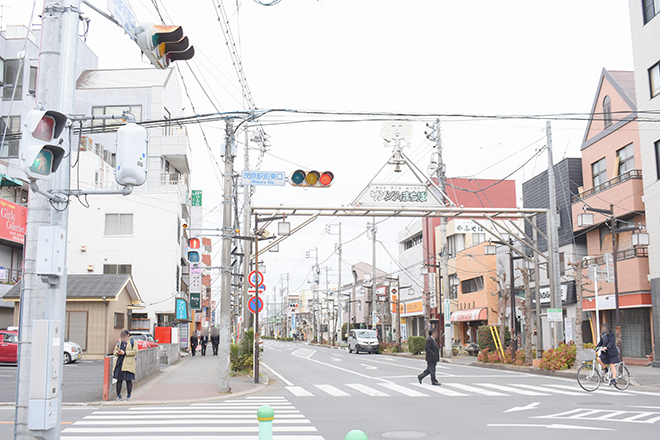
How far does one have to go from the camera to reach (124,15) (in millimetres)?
6613

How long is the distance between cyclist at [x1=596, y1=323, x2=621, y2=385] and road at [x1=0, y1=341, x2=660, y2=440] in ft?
2.35

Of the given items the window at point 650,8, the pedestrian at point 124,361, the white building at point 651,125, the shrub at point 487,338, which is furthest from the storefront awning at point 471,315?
the pedestrian at point 124,361

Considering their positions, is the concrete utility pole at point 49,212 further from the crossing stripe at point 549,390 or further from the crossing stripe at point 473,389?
the crossing stripe at point 549,390

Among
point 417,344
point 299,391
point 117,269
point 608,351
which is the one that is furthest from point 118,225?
point 608,351

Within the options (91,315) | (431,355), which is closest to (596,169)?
(431,355)

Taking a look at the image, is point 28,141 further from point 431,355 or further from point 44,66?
point 431,355

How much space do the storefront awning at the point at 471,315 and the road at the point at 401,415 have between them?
81.7ft

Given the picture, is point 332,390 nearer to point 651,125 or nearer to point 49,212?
point 49,212

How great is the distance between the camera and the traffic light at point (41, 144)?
16.9 ft

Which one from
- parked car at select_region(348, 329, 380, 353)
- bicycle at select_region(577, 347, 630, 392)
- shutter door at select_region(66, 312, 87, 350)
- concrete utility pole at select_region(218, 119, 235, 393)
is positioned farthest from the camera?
parked car at select_region(348, 329, 380, 353)

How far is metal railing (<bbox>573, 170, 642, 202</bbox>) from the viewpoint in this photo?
90.4ft

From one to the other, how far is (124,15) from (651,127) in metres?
24.7

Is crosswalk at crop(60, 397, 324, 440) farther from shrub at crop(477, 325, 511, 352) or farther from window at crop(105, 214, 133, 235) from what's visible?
window at crop(105, 214, 133, 235)

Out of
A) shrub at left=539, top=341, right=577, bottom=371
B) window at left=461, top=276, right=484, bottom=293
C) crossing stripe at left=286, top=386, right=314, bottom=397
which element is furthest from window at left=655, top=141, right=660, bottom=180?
window at left=461, top=276, right=484, bottom=293
